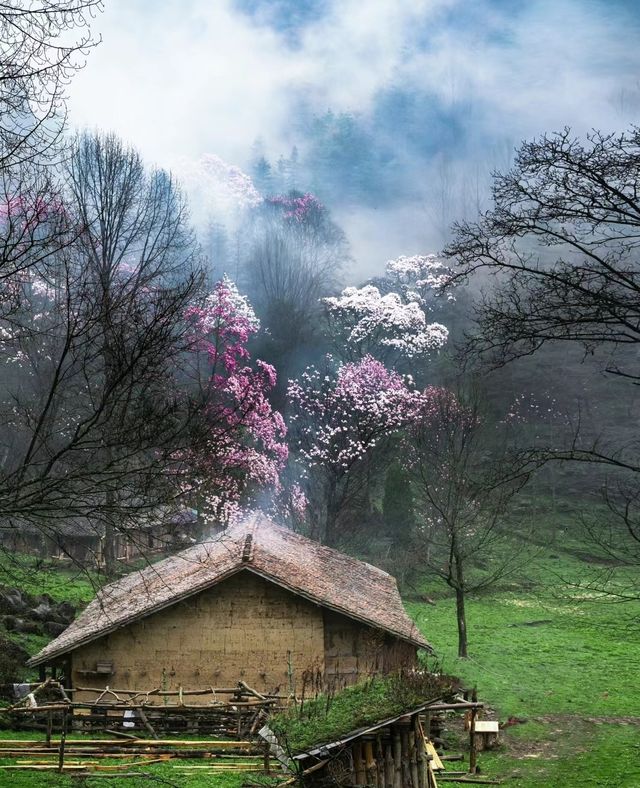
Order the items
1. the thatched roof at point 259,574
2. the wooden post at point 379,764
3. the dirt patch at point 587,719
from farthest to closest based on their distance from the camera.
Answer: the dirt patch at point 587,719 < the thatched roof at point 259,574 < the wooden post at point 379,764

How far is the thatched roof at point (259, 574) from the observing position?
72.0ft

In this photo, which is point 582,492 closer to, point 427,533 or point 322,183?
point 427,533

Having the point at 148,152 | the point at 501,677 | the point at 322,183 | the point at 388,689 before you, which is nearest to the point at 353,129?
the point at 322,183

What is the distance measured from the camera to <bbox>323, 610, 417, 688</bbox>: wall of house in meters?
22.7

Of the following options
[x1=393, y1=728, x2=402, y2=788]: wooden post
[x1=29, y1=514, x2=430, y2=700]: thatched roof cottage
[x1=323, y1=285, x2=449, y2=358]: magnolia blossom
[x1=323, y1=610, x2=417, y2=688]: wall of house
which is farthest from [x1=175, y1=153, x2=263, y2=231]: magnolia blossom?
[x1=393, y1=728, x2=402, y2=788]: wooden post

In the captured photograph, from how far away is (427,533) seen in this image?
4416cm

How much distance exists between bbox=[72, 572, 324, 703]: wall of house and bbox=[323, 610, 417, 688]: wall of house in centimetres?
30

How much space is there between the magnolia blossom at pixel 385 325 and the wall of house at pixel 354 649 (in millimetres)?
28133

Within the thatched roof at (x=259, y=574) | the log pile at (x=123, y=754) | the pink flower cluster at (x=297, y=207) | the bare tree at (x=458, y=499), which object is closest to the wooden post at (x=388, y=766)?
the log pile at (x=123, y=754)

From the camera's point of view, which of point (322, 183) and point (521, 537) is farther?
point (322, 183)

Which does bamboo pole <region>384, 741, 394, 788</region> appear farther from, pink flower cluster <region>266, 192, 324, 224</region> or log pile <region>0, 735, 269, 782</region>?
pink flower cluster <region>266, 192, 324, 224</region>

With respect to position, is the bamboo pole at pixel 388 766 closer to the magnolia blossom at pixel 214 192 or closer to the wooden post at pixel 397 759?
the wooden post at pixel 397 759

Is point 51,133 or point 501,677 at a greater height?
point 51,133

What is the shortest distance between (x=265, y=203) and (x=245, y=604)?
5681 cm
